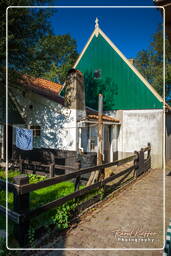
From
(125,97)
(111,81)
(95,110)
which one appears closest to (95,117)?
(95,110)

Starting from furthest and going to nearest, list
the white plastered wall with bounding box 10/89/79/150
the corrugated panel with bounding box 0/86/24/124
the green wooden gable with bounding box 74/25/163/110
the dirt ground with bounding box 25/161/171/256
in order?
the green wooden gable with bounding box 74/25/163/110 < the corrugated panel with bounding box 0/86/24/124 < the white plastered wall with bounding box 10/89/79/150 < the dirt ground with bounding box 25/161/171/256

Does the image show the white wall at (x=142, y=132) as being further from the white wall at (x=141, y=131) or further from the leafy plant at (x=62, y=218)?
the leafy plant at (x=62, y=218)

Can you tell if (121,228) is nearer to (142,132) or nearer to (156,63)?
(142,132)

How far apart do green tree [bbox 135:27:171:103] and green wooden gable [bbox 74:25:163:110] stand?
978 cm

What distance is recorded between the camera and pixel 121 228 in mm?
4664

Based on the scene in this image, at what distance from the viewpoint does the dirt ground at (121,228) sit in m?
3.88

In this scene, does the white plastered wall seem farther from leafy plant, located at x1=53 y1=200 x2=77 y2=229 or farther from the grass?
leafy plant, located at x1=53 y1=200 x2=77 y2=229

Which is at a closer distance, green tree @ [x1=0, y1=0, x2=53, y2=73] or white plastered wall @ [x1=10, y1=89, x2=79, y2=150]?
green tree @ [x1=0, y1=0, x2=53, y2=73]

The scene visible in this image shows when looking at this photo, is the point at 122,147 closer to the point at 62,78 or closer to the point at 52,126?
the point at 52,126

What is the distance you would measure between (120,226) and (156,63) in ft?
82.7

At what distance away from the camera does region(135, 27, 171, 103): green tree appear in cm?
2228

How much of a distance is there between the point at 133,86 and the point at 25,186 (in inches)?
418

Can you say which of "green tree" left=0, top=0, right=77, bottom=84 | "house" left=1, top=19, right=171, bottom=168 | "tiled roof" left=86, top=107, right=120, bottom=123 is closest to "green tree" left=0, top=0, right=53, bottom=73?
"green tree" left=0, top=0, right=77, bottom=84

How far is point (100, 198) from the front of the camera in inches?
244
